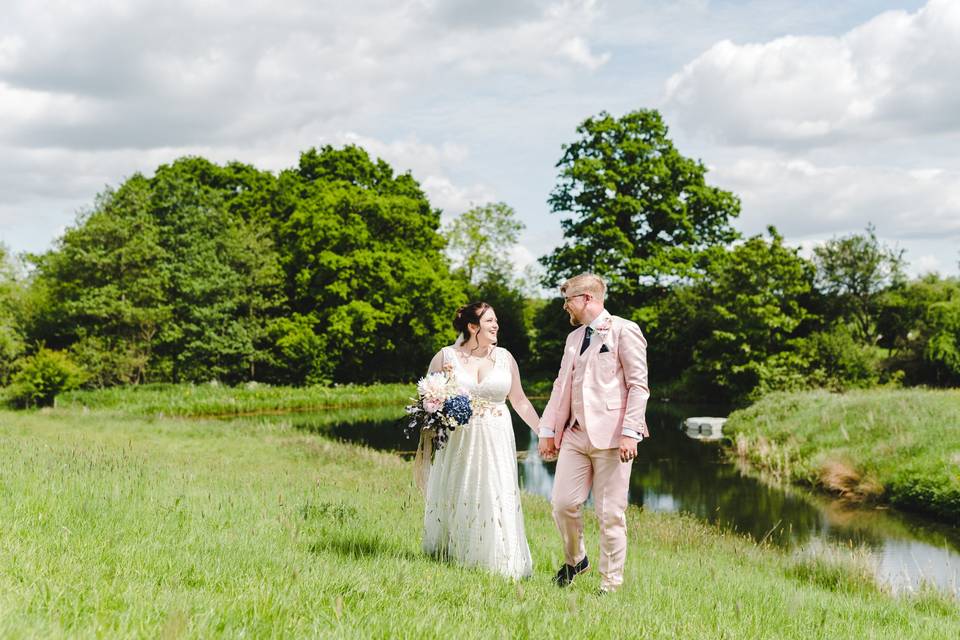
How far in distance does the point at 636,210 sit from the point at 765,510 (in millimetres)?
25327

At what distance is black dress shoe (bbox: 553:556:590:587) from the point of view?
595 cm

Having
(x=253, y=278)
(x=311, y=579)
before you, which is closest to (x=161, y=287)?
(x=253, y=278)

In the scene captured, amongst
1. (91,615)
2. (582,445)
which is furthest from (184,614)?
(582,445)

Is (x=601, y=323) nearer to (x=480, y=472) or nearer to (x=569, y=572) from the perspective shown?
(x=480, y=472)

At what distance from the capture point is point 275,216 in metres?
44.0

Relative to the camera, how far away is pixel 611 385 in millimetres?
5734

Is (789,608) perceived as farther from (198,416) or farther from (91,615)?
(198,416)

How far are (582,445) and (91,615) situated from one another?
11.9ft

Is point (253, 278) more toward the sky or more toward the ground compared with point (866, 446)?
more toward the sky

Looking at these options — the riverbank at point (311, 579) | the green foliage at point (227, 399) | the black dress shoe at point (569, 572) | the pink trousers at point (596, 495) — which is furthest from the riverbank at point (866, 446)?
the green foliage at point (227, 399)

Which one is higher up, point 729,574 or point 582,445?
point 582,445

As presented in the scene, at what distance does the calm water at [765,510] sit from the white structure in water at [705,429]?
1.23 m

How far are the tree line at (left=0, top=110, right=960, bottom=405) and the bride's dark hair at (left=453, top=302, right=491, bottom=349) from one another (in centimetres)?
2789

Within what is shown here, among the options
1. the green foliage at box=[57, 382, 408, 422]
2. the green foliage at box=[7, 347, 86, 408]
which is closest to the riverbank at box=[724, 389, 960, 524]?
the green foliage at box=[57, 382, 408, 422]
